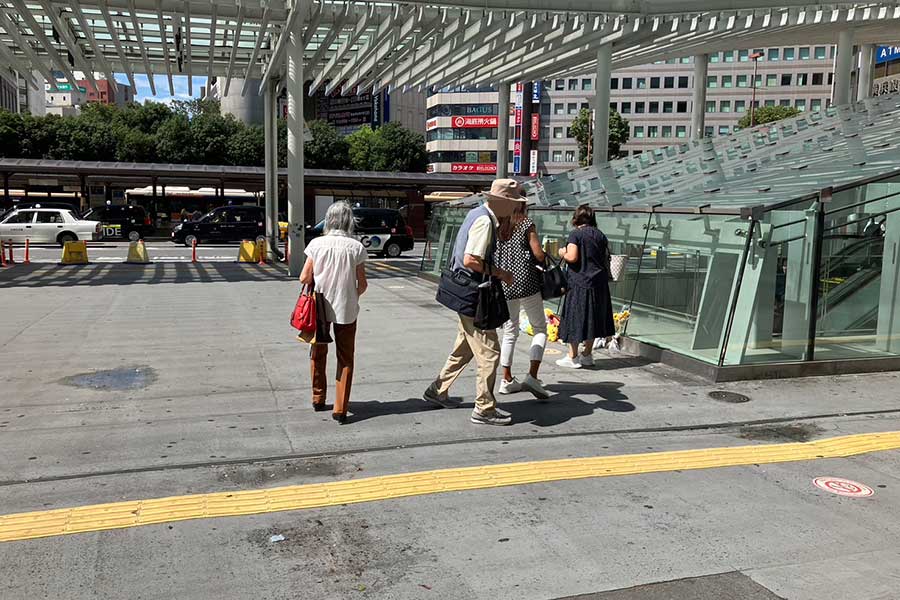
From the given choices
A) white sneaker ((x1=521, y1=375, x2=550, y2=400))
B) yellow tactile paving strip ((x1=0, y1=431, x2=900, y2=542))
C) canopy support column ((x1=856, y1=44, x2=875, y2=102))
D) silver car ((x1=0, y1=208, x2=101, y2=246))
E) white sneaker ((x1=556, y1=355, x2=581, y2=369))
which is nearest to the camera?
yellow tactile paving strip ((x1=0, y1=431, x2=900, y2=542))

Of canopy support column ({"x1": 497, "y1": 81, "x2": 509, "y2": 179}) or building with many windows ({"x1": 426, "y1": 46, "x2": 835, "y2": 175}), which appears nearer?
canopy support column ({"x1": 497, "y1": 81, "x2": 509, "y2": 179})

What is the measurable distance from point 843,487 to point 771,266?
368cm

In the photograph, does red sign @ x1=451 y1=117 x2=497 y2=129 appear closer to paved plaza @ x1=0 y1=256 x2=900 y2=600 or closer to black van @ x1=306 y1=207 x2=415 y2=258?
black van @ x1=306 y1=207 x2=415 y2=258

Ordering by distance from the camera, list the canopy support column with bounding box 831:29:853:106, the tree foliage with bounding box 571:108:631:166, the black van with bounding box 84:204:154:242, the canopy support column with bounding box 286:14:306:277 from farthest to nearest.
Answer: the tree foliage with bounding box 571:108:631:166, the black van with bounding box 84:204:154:242, the canopy support column with bounding box 831:29:853:106, the canopy support column with bounding box 286:14:306:277

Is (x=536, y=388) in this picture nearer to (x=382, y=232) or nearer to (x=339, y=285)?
(x=339, y=285)

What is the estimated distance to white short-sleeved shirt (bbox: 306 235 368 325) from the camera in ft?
19.6

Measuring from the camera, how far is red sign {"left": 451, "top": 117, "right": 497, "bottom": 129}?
9756cm

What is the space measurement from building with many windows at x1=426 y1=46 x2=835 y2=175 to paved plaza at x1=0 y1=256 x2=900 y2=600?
82308mm

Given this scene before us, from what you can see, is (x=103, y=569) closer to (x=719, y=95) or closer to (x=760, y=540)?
(x=760, y=540)

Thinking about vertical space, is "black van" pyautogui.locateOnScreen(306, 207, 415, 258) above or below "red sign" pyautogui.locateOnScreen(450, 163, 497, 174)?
below

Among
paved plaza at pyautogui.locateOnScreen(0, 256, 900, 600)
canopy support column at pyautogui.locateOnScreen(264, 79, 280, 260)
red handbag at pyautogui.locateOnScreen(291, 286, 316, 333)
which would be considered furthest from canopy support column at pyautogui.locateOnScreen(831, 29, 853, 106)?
red handbag at pyautogui.locateOnScreen(291, 286, 316, 333)

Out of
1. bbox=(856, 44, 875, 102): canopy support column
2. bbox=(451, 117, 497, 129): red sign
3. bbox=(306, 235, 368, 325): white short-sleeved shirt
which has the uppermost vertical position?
bbox=(451, 117, 497, 129): red sign

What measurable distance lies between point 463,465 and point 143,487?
79.2 inches

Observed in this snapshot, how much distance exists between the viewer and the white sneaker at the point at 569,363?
26.8 feet
